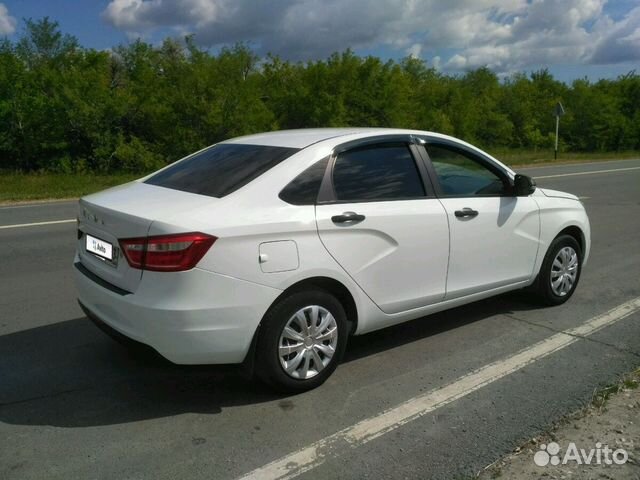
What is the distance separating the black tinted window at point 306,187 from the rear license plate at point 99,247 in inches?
42.2

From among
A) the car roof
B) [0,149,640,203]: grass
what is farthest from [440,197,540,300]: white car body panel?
[0,149,640,203]: grass

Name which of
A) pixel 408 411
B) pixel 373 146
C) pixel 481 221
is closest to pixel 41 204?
pixel 373 146

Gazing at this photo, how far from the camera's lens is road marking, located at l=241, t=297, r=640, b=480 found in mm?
2969

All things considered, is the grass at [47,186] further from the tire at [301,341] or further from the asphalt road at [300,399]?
the tire at [301,341]

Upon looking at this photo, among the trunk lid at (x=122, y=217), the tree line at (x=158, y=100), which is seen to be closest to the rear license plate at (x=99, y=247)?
the trunk lid at (x=122, y=217)

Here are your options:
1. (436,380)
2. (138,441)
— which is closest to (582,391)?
(436,380)

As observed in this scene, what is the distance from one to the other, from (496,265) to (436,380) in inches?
50.1

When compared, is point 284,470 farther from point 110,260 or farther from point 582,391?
point 582,391

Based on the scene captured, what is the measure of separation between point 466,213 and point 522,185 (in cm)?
71

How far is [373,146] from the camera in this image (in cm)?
421

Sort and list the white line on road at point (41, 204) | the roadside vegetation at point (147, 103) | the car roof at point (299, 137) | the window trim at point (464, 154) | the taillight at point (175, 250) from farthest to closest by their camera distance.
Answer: the roadside vegetation at point (147, 103), the white line on road at point (41, 204), the window trim at point (464, 154), the car roof at point (299, 137), the taillight at point (175, 250)

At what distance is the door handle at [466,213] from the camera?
4418 millimetres

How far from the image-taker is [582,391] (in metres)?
3.73

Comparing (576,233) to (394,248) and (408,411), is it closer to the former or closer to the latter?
(394,248)
